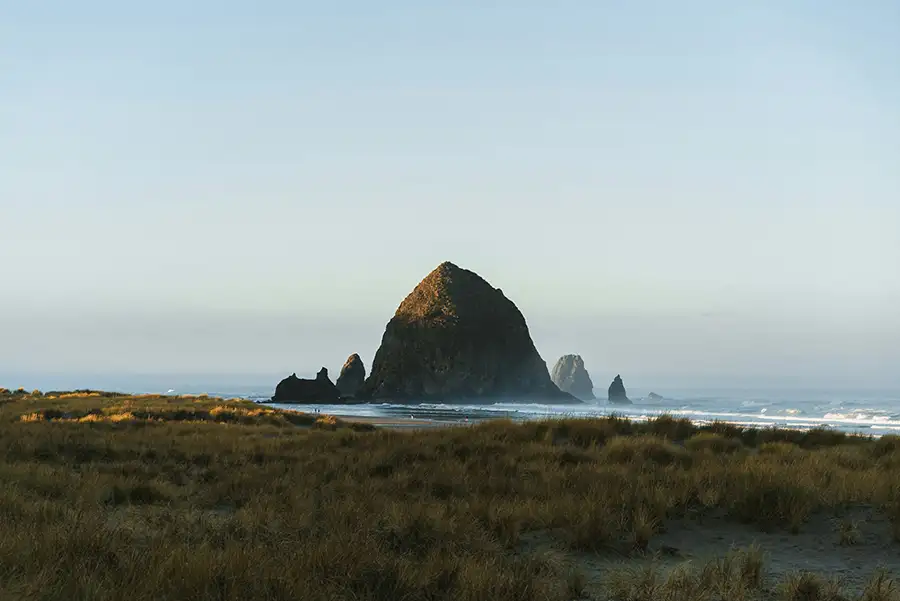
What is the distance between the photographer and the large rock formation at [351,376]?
5655 inches

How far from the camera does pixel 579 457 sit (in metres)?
14.9

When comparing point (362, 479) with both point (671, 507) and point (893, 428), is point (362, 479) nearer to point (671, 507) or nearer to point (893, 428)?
point (671, 507)

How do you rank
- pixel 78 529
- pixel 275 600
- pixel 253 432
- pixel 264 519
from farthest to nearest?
pixel 253 432
pixel 264 519
pixel 78 529
pixel 275 600

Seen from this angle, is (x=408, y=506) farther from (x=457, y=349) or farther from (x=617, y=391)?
(x=617, y=391)

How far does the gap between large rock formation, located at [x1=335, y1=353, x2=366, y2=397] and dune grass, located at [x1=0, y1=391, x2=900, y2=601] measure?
125210 mm

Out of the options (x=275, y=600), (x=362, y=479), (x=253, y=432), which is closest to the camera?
(x=275, y=600)

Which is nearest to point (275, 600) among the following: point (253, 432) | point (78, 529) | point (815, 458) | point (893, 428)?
point (78, 529)

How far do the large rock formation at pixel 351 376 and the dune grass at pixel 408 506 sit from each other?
125m

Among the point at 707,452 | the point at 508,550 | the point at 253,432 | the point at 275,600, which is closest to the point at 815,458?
the point at 707,452

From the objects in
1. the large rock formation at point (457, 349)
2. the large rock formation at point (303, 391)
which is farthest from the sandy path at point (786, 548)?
the large rock formation at point (457, 349)

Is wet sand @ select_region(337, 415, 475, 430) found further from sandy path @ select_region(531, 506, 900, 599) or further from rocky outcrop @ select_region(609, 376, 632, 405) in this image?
rocky outcrop @ select_region(609, 376, 632, 405)

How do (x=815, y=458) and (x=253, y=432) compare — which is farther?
(x=253, y=432)

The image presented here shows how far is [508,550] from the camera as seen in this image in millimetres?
8117

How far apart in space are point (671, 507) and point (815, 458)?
17.6 feet
